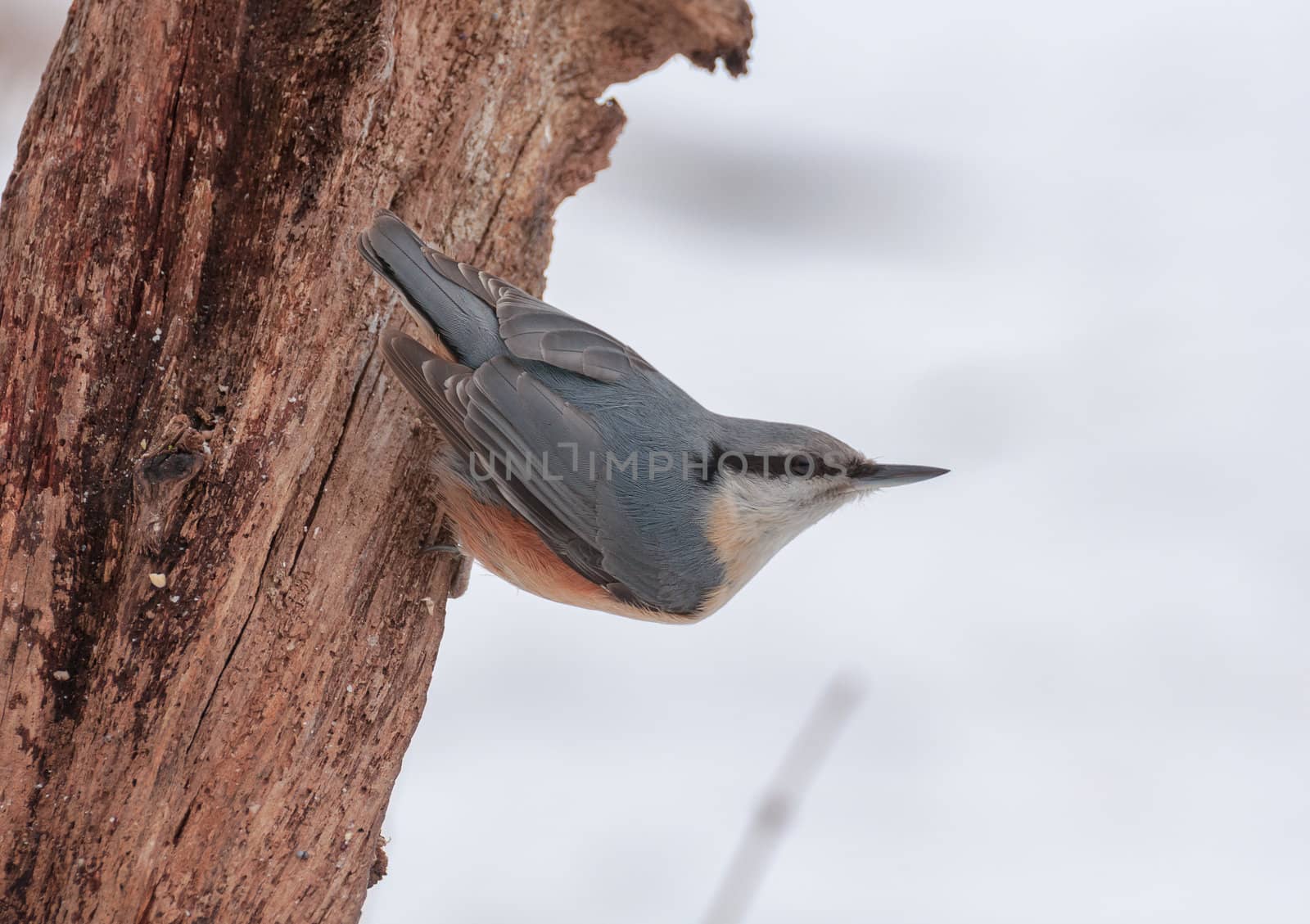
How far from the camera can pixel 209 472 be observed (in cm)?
205

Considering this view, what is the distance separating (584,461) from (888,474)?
2.39ft

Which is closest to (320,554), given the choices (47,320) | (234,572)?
(234,572)

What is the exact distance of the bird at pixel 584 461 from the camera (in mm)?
2410

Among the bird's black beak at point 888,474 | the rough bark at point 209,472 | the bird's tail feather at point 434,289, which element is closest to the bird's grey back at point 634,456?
the bird's tail feather at point 434,289

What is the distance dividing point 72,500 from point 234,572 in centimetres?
30

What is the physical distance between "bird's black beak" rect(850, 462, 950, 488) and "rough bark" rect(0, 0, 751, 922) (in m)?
1.01

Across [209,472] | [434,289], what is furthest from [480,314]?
[209,472]

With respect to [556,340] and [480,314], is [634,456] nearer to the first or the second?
[556,340]

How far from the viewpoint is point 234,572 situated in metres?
2.09

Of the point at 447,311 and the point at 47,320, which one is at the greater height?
the point at 447,311

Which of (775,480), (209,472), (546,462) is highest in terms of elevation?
(775,480)

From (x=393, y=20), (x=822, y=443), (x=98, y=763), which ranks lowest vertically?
(x=98, y=763)

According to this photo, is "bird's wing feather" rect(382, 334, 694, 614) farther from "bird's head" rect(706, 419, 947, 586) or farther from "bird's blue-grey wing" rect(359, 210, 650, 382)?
"bird's head" rect(706, 419, 947, 586)

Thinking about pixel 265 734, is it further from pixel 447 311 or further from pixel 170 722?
pixel 447 311
